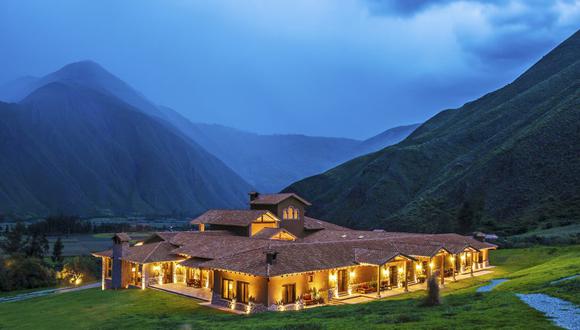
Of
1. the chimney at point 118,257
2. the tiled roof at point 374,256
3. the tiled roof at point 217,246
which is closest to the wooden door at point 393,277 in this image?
the tiled roof at point 374,256

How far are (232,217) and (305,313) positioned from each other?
3025 centimetres

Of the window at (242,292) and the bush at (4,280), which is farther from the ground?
the window at (242,292)

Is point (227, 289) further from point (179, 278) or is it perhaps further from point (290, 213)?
point (290, 213)

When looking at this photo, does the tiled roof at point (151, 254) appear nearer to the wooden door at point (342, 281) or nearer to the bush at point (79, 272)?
the wooden door at point (342, 281)

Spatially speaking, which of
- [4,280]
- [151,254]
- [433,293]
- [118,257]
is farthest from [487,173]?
[4,280]

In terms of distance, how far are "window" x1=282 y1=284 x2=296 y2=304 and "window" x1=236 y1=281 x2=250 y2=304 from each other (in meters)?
2.68

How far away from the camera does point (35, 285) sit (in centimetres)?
7031

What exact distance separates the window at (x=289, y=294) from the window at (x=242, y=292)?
2680 millimetres

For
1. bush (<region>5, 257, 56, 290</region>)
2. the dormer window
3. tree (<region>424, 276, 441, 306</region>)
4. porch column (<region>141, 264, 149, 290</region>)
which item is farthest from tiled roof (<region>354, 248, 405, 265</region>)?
bush (<region>5, 257, 56, 290</region>)

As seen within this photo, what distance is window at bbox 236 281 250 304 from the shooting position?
36.2 meters

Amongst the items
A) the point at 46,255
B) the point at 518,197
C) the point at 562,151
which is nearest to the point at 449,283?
→ the point at 518,197

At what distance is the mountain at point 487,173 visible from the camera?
90.8 metres

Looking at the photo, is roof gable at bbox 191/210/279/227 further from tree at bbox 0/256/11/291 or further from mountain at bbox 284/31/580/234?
mountain at bbox 284/31/580/234

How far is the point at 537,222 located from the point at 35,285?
79.6 m
